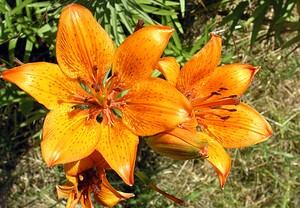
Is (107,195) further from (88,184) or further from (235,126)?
(235,126)

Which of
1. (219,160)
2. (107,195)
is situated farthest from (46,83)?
(219,160)

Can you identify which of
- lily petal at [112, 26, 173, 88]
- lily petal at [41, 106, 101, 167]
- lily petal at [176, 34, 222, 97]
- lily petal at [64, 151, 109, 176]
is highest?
lily petal at [112, 26, 173, 88]

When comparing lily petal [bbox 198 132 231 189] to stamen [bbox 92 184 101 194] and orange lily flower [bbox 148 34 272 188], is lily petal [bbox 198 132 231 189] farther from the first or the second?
stamen [bbox 92 184 101 194]

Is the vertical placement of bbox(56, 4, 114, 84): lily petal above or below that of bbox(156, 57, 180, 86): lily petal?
above

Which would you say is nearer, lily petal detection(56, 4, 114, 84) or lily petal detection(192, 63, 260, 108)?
lily petal detection(56, 4, 114, 84)

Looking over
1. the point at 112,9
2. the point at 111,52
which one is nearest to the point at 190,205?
the point at 112,9

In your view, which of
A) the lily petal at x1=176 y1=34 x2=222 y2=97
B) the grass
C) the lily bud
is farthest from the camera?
the grass

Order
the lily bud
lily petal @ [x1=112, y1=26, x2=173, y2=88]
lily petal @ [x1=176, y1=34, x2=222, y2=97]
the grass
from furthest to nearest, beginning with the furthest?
1. the grass
2. lily petal @ [x1=176, y1=34, x2=222, y2=97]
3. lily petal @ [x1=112, y1=26, x2=173, y2=88]
4. the lily bud

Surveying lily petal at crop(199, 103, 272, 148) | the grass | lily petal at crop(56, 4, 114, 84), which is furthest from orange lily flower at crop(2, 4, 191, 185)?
the grass

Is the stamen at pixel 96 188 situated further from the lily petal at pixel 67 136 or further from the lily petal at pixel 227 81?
the lily petal at pixel 227 81
